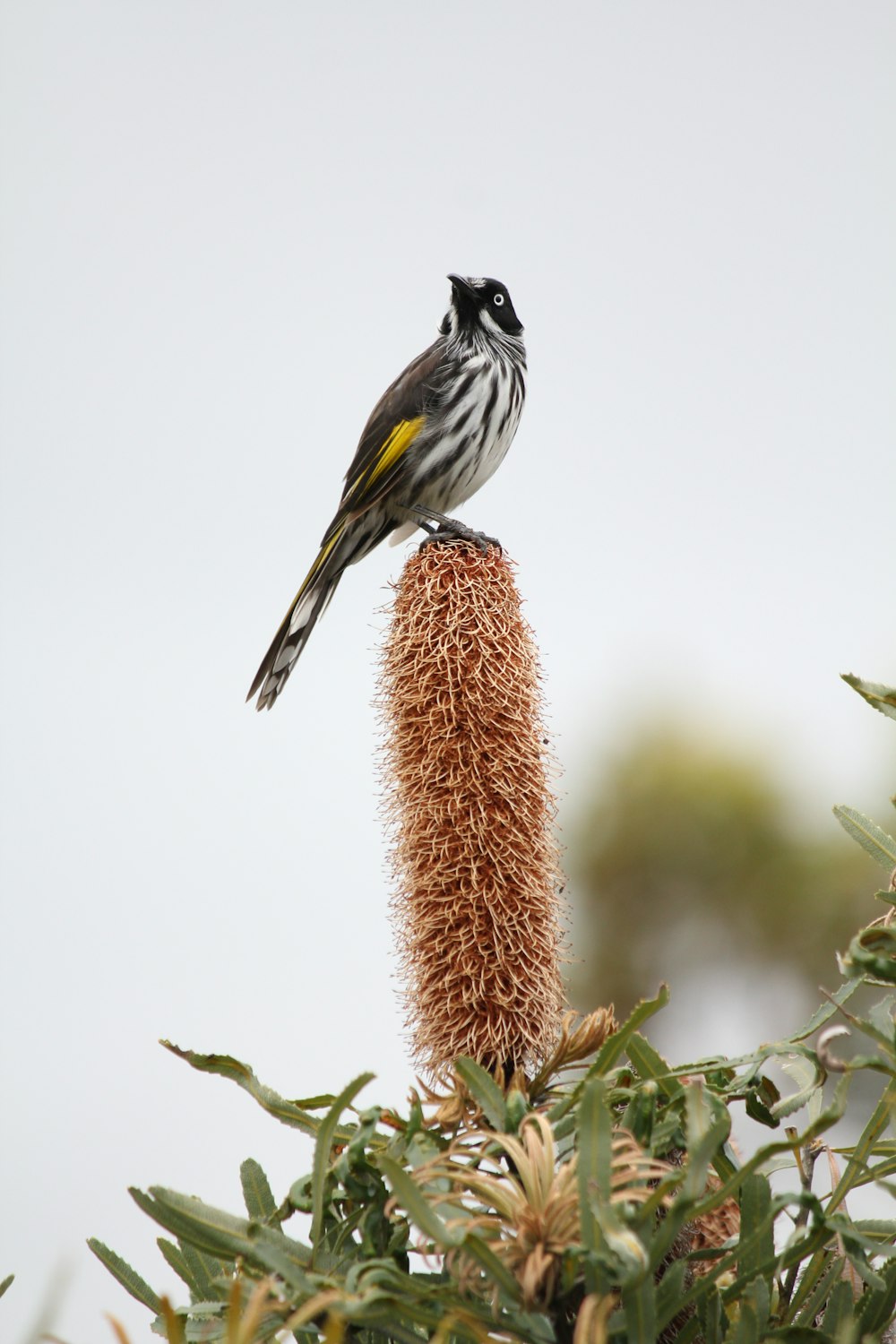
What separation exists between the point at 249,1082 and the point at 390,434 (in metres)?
4.00

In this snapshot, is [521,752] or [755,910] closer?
[521,752]

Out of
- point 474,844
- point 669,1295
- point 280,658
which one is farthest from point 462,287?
point 669,1295

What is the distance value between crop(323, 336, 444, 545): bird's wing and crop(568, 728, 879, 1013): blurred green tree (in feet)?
28.3

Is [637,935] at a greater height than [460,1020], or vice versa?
[637,935]

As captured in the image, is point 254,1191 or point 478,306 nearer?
point 254,1191

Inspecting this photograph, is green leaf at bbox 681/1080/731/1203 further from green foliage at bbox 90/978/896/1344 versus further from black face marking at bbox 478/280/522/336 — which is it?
black face marking at bbox 478/280/522/336

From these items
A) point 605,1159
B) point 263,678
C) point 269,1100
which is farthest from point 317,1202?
point 263,678

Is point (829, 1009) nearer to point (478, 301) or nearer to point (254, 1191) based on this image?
point (254, 1191)

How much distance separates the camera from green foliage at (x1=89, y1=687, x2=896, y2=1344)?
1.44 m

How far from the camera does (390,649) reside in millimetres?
2686

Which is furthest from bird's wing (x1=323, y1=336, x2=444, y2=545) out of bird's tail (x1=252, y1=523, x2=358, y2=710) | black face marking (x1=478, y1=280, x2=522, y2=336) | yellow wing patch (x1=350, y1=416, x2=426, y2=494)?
black face marking (x1=478, y1=280, x2=522, y2=336)

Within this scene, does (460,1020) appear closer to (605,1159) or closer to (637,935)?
(605,1159)

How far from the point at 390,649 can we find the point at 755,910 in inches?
474

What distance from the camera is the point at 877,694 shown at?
5.95 feet
